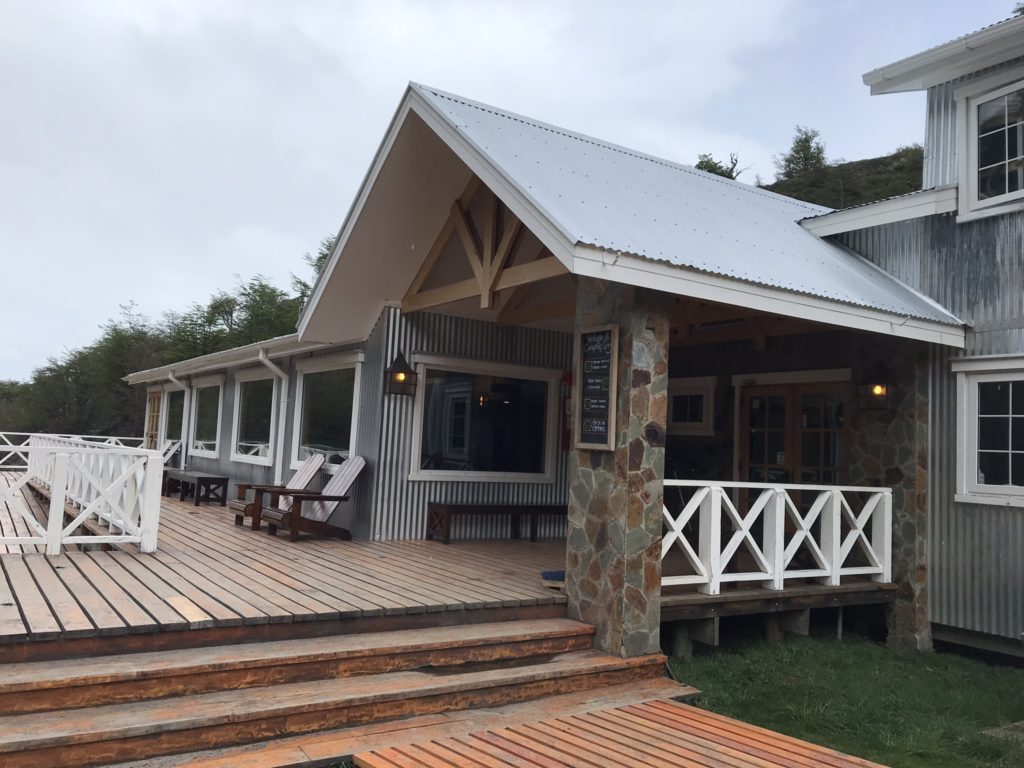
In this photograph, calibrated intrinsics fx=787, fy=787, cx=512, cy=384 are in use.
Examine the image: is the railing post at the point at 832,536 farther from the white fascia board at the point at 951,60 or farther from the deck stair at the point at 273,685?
the white fascia board at the point at 951,60

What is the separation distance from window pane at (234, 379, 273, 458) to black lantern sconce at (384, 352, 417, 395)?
3724 millimetres

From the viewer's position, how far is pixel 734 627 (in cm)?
629

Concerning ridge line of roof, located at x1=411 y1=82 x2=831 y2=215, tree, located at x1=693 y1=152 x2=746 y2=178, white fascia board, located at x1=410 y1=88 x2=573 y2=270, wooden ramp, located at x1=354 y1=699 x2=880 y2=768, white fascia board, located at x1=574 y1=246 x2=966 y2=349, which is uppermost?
tree, located at x1=693 y1=152 x2=746 y2=178

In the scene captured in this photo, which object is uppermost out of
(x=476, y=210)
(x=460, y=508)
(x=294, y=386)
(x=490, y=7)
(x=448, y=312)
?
(x=490, y=7)

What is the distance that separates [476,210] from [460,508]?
2872 mm

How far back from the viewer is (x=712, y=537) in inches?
212

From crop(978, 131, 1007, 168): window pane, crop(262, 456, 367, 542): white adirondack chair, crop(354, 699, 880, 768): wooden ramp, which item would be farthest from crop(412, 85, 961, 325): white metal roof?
crop(262, 456, 367, 542): white adirondack chair

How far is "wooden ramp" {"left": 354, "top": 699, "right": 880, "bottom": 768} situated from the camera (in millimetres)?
3439

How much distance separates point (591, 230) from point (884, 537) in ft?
12.7

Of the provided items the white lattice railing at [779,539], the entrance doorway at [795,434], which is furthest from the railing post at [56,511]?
the entrance doorway at [795,434]

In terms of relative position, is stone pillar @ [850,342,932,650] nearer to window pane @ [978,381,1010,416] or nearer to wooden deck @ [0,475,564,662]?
window pane @ [978,381,1010,416]

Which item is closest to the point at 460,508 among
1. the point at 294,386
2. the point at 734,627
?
the point at 734,627

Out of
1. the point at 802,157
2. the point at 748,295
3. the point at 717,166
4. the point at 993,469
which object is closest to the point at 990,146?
the point at 993,469

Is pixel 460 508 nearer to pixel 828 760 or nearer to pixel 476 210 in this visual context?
pixel 476 210
